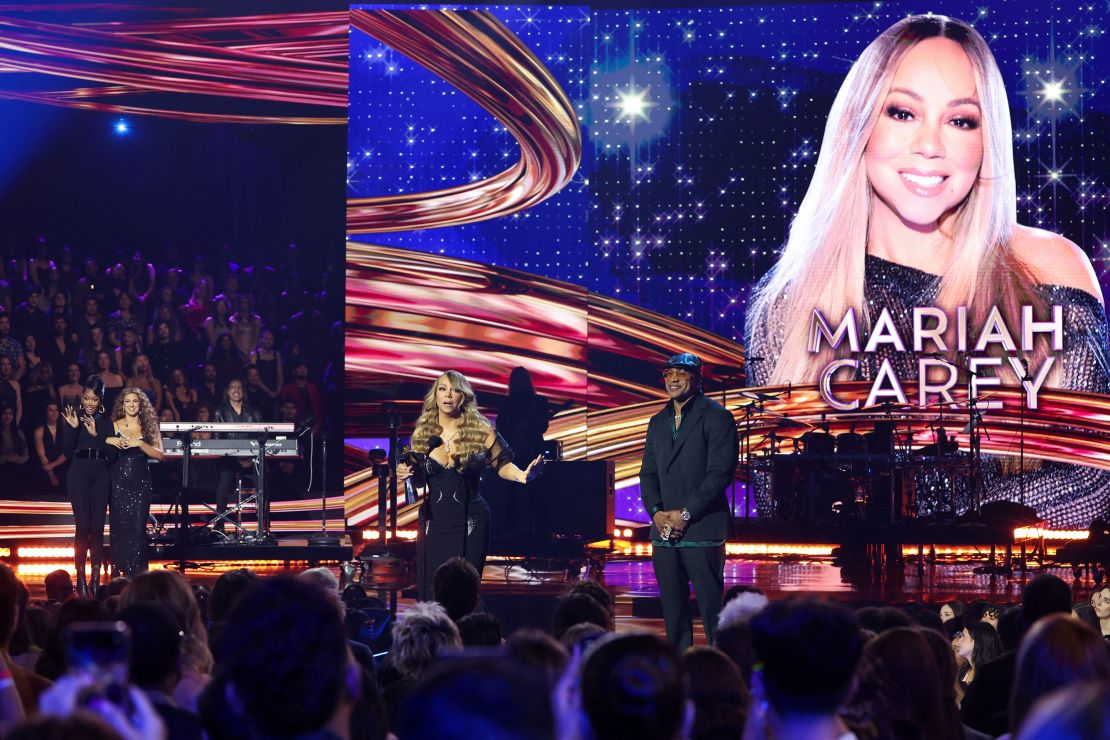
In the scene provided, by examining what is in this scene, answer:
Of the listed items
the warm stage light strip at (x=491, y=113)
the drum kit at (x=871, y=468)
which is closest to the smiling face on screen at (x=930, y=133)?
the drum kit at (x=871, y=468)

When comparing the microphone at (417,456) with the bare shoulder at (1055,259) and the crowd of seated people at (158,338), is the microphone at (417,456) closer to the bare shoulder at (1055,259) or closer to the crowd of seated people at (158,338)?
the crowd of seated people at (158,338)

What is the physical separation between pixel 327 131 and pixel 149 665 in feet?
38.4

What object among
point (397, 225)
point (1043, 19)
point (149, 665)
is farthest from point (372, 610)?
point (1043, 19)

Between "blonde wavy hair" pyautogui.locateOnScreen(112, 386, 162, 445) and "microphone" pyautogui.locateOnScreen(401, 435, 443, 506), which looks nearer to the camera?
"microphone" pyautogui.locateOnScreen(401, 435, 443, 506)

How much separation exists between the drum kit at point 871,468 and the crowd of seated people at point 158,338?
14.9 feet

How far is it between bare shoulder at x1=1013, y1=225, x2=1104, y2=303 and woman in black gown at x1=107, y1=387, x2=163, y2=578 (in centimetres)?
792

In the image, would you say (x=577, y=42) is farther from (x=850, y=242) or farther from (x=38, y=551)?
(x=38, y=551)

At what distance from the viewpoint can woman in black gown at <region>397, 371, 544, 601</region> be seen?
807 cm

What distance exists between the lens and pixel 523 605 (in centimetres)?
916

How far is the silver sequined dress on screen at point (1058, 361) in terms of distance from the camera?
12.6m

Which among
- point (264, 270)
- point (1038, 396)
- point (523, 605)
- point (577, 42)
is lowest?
point (523, 605)

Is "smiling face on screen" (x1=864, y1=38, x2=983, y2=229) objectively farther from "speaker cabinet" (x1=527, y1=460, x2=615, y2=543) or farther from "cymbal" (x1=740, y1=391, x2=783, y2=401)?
"speaker cabinet" (x1=527, y1=460, x2=615, y2=543)

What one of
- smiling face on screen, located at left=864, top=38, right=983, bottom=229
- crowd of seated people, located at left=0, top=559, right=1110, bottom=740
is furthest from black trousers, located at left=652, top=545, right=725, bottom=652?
smiling face on screen, located at left=864, top=38, right=983, bottom=229

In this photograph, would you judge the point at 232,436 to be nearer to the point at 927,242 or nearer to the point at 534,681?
the point at 927,242
